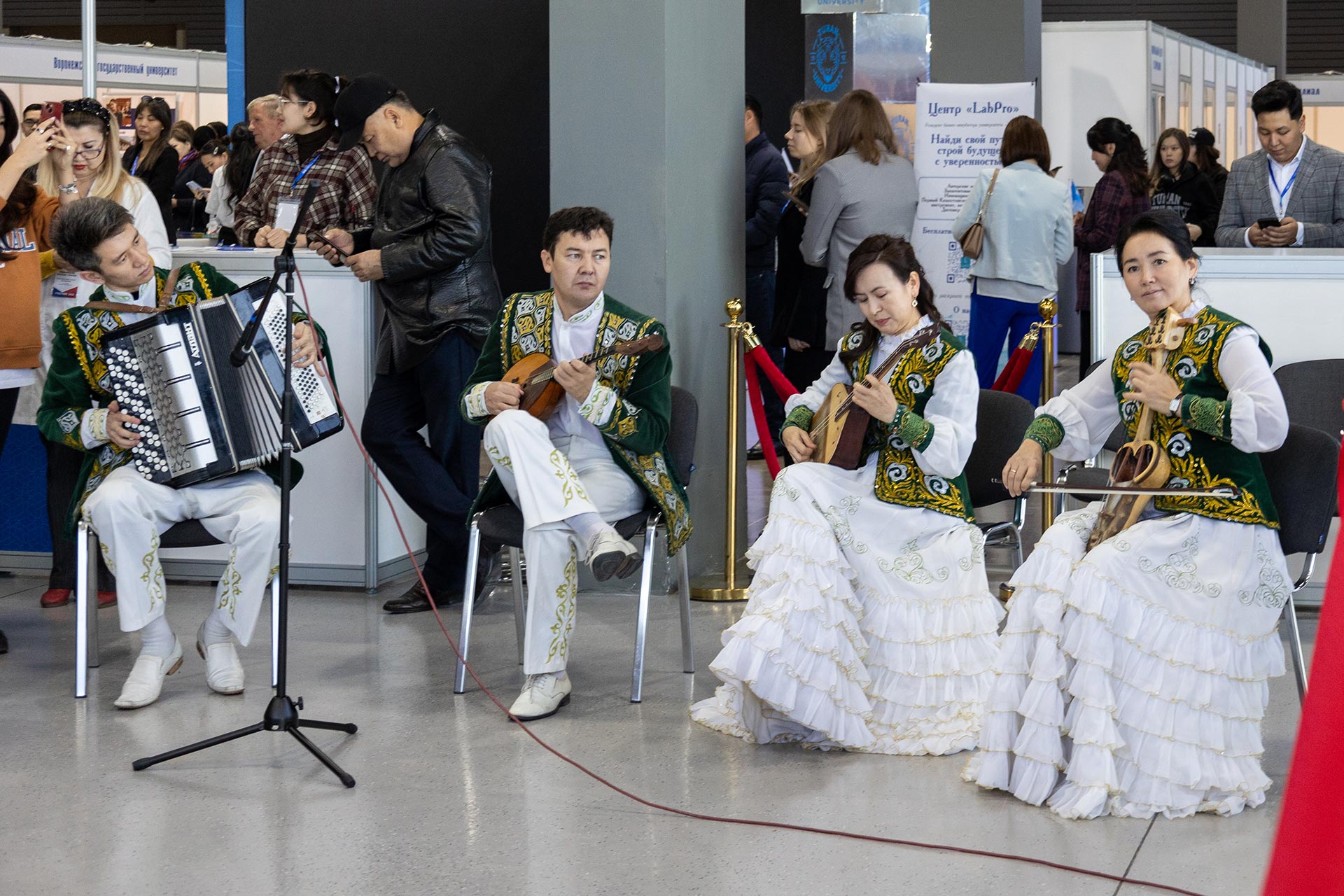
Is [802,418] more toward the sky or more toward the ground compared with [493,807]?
more toward the sky

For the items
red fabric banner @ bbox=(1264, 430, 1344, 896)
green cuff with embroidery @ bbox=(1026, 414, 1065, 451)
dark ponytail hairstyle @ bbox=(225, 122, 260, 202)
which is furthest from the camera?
dark ponytail hairstyle @ bbox=(225, 122, 260, 202)

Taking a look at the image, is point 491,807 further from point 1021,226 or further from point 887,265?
point 1021,226

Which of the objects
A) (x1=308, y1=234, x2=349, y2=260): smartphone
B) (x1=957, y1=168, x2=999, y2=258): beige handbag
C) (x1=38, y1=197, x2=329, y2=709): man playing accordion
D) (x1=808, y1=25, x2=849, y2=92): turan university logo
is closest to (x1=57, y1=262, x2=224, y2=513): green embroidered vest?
(x1=38, y1=197, x2=329, y2=709): man playing accordion

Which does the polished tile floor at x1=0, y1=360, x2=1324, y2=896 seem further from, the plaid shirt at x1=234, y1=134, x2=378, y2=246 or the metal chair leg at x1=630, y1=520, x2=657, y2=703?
the plaid shirt at x1=234, y1=134, x2=378, y2=246

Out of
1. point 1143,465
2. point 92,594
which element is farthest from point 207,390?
point 1143,465

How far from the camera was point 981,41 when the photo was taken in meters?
9.20

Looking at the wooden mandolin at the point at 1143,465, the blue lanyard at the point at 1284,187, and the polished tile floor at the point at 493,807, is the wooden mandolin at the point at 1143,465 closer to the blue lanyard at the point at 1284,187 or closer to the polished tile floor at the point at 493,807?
the polished tile floor at the point at 493,807

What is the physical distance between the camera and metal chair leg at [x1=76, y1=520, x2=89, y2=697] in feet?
12.3

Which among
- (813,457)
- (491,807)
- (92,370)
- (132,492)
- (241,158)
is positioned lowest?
(491,807)

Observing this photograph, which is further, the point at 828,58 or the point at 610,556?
the point at 828,58

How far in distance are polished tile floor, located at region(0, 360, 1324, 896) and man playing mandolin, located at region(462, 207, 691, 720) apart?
0.33 m

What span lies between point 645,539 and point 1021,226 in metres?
3.10

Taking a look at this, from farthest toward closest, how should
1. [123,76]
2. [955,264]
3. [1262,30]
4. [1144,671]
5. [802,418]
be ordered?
[1262,30], [123,76], [955,264], [802,418], [1144,671]

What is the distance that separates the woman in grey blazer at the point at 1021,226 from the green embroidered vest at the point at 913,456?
2838mm
